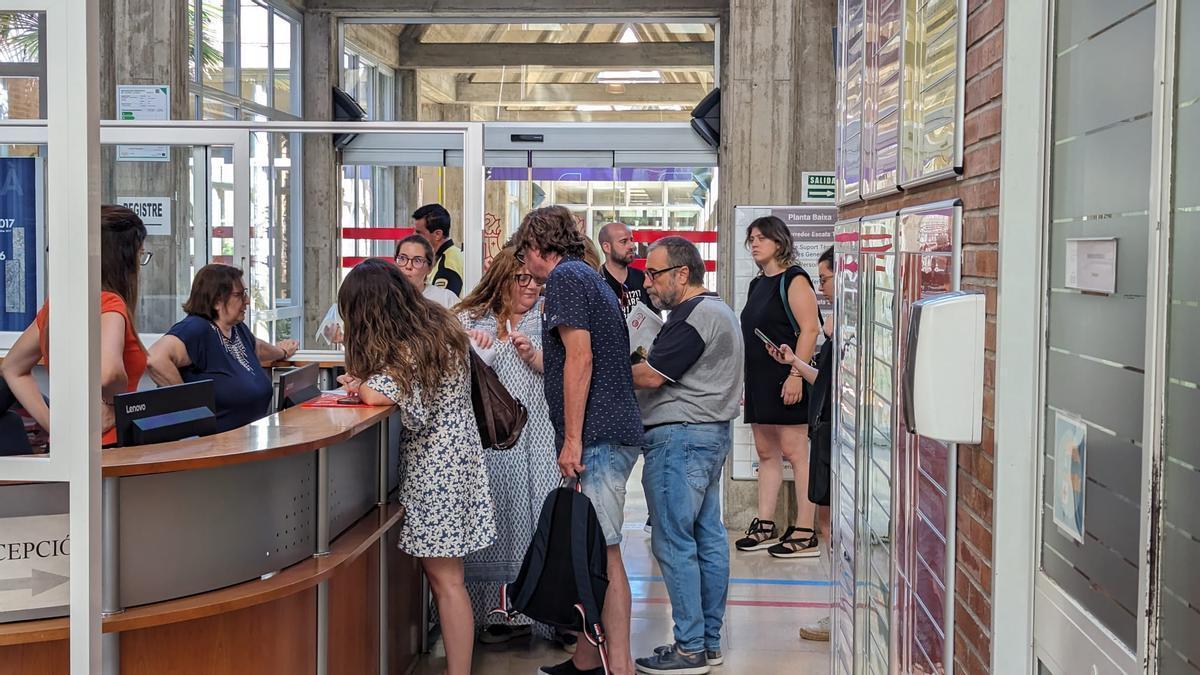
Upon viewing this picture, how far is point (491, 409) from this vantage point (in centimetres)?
389

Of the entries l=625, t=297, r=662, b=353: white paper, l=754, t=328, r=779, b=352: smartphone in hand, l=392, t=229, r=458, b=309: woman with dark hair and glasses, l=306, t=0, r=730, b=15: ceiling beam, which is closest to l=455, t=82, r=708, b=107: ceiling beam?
l=306, t=0, r=730, b=15: ceiling beam

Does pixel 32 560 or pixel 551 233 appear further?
pixel 551 233

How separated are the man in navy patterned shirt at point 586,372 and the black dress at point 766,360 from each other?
7.47 feet

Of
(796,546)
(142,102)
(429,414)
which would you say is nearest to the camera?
(429,414)

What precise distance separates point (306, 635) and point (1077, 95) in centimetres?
255

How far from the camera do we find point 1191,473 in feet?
3.92

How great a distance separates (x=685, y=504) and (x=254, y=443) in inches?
69.8

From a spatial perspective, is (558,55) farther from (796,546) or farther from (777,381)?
(796,546)

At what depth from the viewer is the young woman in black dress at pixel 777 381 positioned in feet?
19.7

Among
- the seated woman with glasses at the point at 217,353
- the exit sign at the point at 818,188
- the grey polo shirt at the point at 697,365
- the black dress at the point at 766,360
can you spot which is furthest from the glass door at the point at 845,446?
the exit sign at the point at 818,188

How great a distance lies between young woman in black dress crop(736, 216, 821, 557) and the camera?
6.01 m

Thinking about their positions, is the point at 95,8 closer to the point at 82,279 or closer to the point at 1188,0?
the point at 82,279

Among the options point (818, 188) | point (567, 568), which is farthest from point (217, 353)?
point (818, 188)

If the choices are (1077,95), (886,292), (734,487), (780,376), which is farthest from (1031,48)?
(734,487)
